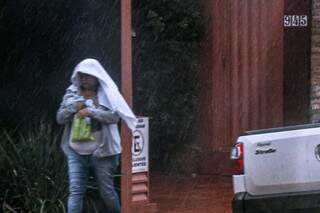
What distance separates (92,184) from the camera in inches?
311

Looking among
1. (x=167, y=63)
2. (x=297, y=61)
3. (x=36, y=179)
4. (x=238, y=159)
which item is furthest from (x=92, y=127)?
(x=297, y=61)

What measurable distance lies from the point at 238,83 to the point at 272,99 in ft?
1.65

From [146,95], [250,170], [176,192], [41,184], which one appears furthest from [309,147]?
[146,95]

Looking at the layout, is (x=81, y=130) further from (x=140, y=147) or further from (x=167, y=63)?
(x=167, y=63)

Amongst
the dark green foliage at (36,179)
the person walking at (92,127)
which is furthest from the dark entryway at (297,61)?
the person walking at (92,127)

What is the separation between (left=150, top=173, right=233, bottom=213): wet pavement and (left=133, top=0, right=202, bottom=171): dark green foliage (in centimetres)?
65

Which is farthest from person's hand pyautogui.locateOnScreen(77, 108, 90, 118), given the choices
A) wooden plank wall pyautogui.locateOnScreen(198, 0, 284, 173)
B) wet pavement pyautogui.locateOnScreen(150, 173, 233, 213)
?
wooden plank wall pyautogui.locateOnScreen(198, 0, 284, 173)

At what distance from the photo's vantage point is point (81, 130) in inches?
273

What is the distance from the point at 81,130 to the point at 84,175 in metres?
0.44

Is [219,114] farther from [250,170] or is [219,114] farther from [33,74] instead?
[250,170]

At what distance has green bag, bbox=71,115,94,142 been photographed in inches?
272

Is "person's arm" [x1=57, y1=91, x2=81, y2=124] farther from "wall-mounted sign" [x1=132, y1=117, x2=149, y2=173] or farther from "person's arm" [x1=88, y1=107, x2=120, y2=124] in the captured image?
"wall-mounted sign" [x1=132, y1=117, x2=149, y2=173]

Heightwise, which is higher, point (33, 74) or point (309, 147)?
point (33, 74)

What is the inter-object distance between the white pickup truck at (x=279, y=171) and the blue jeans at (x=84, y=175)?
136 centimetres
